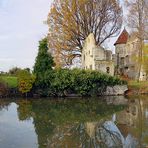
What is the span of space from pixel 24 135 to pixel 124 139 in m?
4.31

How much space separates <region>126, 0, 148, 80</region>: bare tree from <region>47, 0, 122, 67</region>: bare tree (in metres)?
4.28

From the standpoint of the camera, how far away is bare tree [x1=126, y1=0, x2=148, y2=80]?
1690 inches

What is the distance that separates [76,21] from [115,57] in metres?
14.1

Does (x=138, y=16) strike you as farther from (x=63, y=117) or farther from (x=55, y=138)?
(x=55, y=138)

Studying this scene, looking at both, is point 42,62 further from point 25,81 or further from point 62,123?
point 62,123

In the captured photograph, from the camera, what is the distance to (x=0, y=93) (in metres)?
36.2

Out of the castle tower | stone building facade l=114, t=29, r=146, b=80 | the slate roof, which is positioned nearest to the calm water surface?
stone building facade l=114, t=29, r=146, b=80

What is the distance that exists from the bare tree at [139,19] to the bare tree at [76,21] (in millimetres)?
4281

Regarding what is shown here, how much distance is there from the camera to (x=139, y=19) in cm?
4344

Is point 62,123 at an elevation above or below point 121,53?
below

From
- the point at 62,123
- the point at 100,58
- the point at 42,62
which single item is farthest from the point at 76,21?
the point at 62,123

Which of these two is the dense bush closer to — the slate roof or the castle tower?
the castle tower

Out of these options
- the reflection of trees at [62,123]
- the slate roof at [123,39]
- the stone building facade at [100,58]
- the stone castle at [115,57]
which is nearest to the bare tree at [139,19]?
the stone castle at [115,57]

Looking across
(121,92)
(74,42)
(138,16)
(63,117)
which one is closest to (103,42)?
(74,42)
